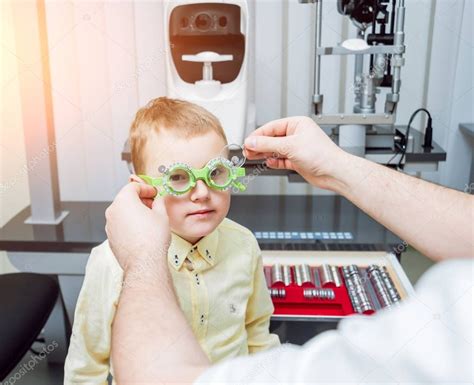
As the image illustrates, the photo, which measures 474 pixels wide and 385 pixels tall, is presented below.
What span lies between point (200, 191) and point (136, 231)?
265 millimetres

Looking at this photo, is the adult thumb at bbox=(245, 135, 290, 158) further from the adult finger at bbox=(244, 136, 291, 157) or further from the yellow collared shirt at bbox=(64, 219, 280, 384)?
the yellow collared shirt at bbox=(64, 219, 280, 384)

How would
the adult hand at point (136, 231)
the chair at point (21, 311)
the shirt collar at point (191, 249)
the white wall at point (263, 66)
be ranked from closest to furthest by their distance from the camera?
the adult hand at point (136, 231) < the shirt collar at point (191, 249) < the chair at point (21, 311) < the white wall at point (263, 66)

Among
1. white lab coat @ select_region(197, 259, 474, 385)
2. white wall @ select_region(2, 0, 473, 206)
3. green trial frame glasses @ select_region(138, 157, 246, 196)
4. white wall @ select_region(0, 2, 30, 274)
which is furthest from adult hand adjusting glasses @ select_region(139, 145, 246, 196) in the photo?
white wall @ select_region(0, 2, 30, 274)

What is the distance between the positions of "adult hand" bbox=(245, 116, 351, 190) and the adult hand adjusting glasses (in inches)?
3.8

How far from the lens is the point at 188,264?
123cm

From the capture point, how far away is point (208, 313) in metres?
1.21

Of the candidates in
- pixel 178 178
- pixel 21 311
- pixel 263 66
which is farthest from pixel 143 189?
pixel 263 66

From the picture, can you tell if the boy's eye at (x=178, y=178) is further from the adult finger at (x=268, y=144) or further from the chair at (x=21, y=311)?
the chair at (x=21, y=311)

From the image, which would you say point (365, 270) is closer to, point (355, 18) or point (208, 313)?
point (208, 313)

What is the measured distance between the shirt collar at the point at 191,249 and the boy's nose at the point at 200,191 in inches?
5.8

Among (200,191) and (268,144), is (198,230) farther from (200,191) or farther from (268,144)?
(268,144)

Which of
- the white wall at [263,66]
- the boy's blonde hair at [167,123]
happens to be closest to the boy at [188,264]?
the boy's blonde hair at [167,123]

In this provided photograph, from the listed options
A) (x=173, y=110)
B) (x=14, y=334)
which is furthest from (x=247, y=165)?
(x=14, y=334)

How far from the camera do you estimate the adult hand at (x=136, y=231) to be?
0.83 m
